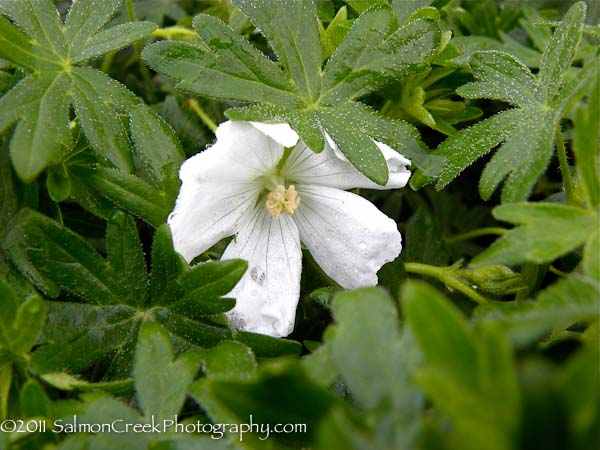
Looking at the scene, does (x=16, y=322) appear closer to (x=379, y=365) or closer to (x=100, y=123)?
(x=100, y=123)

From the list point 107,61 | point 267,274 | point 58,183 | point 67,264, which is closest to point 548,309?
point 267,274

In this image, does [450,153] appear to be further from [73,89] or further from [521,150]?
[73,89]

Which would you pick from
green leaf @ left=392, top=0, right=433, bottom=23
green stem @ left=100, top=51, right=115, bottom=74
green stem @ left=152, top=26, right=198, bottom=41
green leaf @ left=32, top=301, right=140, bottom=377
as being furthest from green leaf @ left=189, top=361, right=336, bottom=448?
green stem @ left=100, top=51, right=115, bottom=74

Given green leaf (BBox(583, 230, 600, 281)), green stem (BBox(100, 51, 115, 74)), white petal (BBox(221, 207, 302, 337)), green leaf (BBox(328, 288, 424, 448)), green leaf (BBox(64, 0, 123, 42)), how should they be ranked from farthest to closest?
1. green stem (BBox(100, 51, 115, 74))
2. green leaf (BBox(64, 0, 123, 42))
3. white petal (BBox(221, 207, 302, 337))
4. green leaf (BBox(583, 230, 600, 281))
5. green leaf (BBox(328, 288, 424, 448))

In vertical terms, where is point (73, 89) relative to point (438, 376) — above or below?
below

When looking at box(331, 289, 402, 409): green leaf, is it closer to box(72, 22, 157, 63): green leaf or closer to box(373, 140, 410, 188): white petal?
box(373, 140, 410, 188): white petal

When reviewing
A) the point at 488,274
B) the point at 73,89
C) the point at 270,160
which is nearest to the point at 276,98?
the point at 270,160

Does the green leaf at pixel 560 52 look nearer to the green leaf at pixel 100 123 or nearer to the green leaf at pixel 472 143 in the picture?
the green leaf at pixel 472 143
